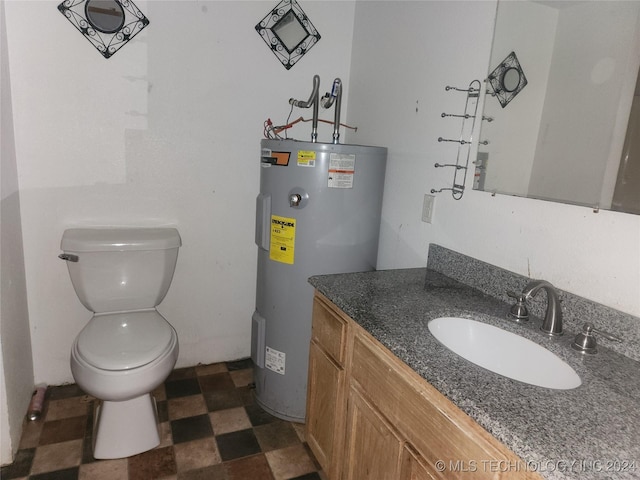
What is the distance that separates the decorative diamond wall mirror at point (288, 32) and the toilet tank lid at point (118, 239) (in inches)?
42.3

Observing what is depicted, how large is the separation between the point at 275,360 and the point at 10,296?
3.65 feet

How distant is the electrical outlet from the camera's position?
168cm

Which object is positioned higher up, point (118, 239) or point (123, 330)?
point (118, 239)

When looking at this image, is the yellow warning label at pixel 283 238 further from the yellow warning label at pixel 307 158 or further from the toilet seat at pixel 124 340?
the toilet seat at pixel 124 340

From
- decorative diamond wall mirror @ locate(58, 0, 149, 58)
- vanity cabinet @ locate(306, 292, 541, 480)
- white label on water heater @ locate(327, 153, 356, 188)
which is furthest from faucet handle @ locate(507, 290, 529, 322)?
decorative diamond wall mirror @ locate(58, 0, 149, 58)

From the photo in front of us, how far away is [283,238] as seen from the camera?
1.77 metres

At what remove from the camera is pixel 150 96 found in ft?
6.36

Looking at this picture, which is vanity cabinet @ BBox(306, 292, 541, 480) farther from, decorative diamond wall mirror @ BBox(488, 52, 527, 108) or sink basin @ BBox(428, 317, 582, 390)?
decorative diamond wall mirror @ BBox(488, 52, 527, 108)

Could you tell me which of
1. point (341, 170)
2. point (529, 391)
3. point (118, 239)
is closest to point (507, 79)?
point (341, 170)

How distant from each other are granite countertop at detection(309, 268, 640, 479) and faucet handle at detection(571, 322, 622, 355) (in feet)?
0.06

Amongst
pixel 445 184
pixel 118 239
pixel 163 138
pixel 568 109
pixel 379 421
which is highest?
pixel 568 109

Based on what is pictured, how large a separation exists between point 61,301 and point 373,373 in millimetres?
1634

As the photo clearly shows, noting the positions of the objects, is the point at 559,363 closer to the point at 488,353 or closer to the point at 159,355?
the point at 488,353

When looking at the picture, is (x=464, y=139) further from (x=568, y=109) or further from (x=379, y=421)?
(x=379, y=421)
